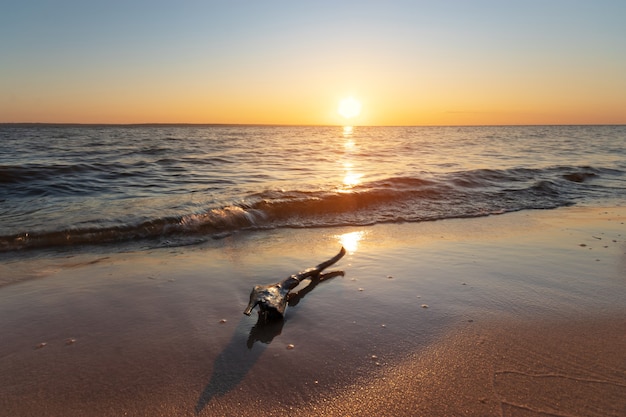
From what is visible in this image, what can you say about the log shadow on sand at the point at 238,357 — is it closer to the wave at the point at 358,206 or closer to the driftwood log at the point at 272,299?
the driftwood log at the point at 272,299

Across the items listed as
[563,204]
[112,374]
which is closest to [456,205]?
[563,204]

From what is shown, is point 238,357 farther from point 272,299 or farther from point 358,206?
point 358,206

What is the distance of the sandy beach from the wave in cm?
117

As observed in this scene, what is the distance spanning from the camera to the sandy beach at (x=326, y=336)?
7.33 feet

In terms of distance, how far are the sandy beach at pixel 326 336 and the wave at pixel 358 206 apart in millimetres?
1173

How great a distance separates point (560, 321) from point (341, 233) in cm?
378

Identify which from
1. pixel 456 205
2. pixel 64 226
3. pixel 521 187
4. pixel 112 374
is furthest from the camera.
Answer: pixel 521 187

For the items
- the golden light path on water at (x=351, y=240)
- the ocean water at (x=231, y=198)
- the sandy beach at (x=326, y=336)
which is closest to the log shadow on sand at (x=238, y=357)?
the sandy beach at (x=326, y=336)

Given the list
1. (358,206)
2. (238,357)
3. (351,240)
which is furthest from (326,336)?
(358,206)

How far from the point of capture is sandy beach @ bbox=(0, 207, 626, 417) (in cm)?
223

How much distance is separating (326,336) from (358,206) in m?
6.15

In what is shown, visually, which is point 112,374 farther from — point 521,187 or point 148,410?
point 521,187

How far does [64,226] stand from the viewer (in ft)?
21.7

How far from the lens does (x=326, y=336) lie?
298 cm
